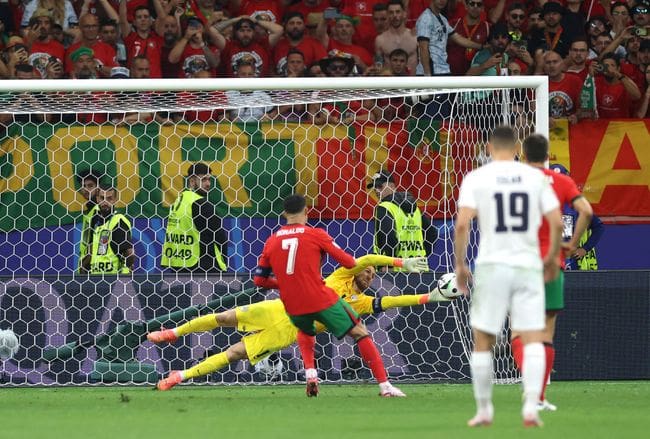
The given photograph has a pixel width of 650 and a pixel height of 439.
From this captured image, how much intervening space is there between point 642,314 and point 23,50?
7.56 m

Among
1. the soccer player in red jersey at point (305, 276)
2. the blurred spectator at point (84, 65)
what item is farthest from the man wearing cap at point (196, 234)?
the blurred spectator at point (84, 65)

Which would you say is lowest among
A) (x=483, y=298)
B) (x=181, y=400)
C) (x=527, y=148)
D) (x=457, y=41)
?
(x=181, y=400)

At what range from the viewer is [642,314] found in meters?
12.9

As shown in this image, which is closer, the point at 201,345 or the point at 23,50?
the point at 201,345

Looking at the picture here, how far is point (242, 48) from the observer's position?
53.2 feet

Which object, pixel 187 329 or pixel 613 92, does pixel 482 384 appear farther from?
pixel 613 92

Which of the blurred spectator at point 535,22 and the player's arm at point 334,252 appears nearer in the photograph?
the player's arm at point 334,252

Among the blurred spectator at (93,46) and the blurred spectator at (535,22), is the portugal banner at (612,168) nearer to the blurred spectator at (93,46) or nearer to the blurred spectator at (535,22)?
the blurred spectator at (535,22)

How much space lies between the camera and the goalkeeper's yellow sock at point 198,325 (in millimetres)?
11469

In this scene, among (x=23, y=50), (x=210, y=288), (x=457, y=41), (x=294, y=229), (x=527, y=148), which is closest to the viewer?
(x=527, y=148)

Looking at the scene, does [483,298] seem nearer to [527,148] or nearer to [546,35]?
[527,148]

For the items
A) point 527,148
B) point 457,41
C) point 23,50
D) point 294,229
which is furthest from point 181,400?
point 457,41

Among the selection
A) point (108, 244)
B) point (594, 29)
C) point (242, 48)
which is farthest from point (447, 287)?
point (594, 29)

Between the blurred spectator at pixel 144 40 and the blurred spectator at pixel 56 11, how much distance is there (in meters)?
0.75
